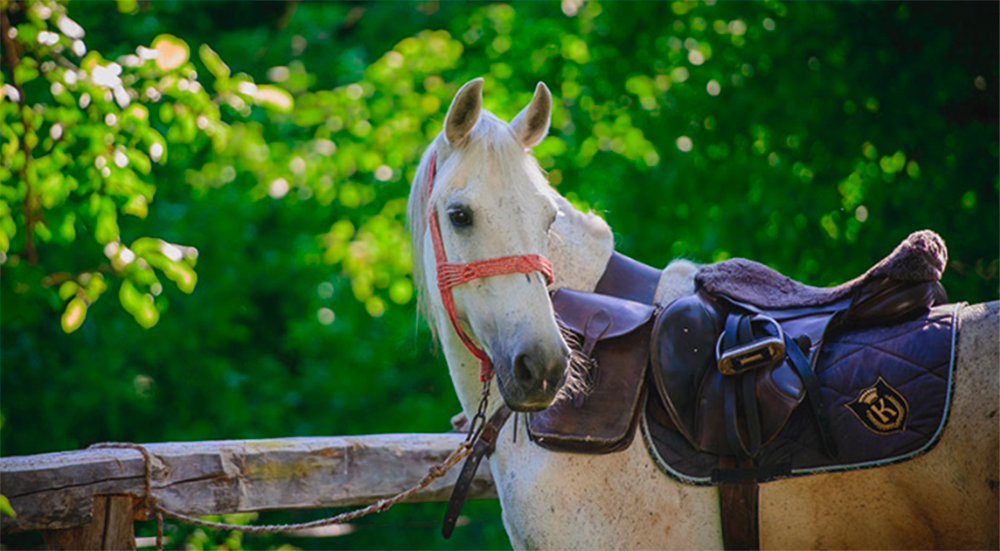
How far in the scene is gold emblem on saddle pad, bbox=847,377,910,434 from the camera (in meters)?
1.97

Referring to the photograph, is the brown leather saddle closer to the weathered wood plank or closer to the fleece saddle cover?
the fleece saddle cover

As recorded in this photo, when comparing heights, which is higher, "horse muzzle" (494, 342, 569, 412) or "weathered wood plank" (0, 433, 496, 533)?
"horse muzzle" (494, 342, 569, 412)

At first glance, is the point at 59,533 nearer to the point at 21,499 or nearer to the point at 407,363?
the point at 21,499

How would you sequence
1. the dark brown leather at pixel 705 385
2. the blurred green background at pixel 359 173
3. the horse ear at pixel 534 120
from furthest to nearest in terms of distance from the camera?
1. the blurred green background at pixel 359 173
2. the horse ear at pixel 534 120
3. the dark brown leather at pixel 705 385

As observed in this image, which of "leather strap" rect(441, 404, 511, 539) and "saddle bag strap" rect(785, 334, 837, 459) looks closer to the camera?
"saddle bag strap" rect(785, 334, 837, 459)

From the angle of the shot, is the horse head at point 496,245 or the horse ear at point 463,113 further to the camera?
the horse ear at point 463,113

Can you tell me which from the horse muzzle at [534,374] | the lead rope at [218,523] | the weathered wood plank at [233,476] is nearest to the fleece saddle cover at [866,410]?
the horse muzzle at [534,374]

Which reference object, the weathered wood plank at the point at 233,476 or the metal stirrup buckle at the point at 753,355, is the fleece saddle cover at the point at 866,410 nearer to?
the metal stirrup buckle at the point at 753,355

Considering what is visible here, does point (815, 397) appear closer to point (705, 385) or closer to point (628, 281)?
point (705, 385)

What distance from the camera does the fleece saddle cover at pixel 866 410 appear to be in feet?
6.44

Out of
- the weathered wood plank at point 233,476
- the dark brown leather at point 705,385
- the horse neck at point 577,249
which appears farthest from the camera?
the horse neck at point 577,249

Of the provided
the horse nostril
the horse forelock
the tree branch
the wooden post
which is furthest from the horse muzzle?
the tree branch

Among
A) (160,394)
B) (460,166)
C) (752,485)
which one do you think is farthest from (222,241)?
(752,485)

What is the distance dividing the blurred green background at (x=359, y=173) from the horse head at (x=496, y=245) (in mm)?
437
